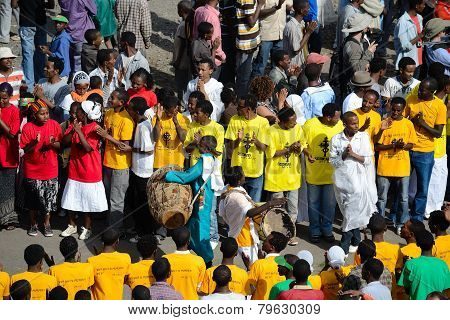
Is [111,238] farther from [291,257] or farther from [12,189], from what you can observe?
[12,189]

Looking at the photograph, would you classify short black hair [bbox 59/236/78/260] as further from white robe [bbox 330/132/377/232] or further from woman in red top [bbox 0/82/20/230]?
white robe [bbox 330/132/377/232]

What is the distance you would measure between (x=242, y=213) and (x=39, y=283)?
268 centimetres

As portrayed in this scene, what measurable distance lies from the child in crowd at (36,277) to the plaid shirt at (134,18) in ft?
21.0

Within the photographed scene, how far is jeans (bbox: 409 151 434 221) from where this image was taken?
1494 centimetres

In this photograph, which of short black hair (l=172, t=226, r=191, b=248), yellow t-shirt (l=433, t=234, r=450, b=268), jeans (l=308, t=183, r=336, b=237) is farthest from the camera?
jeans (l=308, t=183, r=336, b=237)

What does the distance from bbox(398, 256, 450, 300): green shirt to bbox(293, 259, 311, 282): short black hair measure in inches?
45.4

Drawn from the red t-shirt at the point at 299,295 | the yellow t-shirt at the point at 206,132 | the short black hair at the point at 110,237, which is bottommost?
the short black hair at the point at 110,237

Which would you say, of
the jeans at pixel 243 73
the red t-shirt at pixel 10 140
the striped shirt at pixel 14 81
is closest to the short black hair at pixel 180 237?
the red t-shirt at pixel 10 140

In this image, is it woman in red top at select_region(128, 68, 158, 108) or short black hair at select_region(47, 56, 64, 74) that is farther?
short black hair at select_region(47, 56, 64, 74)

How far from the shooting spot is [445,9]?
1772 centimetres

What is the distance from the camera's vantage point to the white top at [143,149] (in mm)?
14180

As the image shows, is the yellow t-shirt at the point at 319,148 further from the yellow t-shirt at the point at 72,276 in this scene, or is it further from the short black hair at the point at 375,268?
the yellow t-shirt at the point at 72,276

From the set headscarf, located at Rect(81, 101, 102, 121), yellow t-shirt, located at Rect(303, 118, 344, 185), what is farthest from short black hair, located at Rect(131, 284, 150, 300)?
yellow t-shirt, located at Rect(303, 118, 344, 185)

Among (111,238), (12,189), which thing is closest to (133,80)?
(12,189)
